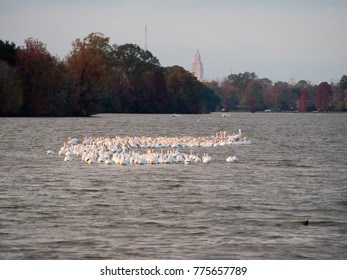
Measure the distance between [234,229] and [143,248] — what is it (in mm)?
3471

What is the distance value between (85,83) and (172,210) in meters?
99.7

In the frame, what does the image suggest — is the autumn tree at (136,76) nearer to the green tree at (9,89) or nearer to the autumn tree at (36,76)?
the autumn tree at (36,76)

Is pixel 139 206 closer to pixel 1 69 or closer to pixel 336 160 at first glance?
pixel 336 160

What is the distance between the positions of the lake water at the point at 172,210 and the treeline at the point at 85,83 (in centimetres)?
6812

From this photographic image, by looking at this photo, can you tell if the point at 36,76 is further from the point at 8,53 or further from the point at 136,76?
the point at 136,76

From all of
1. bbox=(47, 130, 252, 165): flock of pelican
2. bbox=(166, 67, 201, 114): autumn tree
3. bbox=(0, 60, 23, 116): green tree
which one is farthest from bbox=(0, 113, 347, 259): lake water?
bbox=(166, 67, 201, 114): autumn tree

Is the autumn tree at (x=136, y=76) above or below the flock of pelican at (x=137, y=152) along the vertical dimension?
above

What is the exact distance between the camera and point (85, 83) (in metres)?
124

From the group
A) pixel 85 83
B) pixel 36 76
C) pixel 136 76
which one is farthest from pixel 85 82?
pixel 136 76

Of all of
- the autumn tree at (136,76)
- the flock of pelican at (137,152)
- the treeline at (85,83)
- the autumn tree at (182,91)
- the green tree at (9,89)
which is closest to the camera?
the flock of pelican at (137,152)

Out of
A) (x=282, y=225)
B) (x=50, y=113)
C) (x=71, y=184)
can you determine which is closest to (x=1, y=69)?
(x=50, y=113)

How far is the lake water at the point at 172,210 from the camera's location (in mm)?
19578

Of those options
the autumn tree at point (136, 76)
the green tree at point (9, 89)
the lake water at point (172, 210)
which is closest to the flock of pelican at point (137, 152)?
the lake water at point (172, 210)

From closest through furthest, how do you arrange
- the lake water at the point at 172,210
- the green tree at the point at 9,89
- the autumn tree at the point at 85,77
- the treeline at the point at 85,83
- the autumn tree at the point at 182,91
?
the lake water at the point at 172,210
the green tree at the point at 9,89
the treeline at the point at 85,83
the autumn tree at the point at 85,77
the autumn tree at the point at 182,91
